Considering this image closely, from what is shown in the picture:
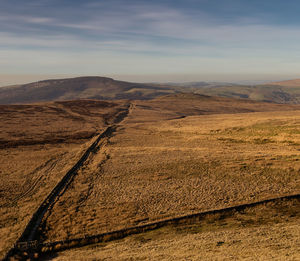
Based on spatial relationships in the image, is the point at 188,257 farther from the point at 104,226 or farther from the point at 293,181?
the point at 293,181

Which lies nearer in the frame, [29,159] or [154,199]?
[154,199]

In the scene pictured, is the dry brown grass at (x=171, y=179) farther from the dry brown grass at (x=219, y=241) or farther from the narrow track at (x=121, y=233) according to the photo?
the dry brown grass at (x=219, y=241)

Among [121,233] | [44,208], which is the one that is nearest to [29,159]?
[44,208]

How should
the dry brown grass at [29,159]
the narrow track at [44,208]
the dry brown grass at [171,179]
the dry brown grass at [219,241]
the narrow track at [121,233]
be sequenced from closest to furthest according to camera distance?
the dry brown grass at [219,241] < the narrow track at [121,233] < the narrow track at [44,208] < the dry brown grass at [171,179] < the dry brown grass at [29,159]

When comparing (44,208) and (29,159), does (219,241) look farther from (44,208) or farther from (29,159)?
(29,159)

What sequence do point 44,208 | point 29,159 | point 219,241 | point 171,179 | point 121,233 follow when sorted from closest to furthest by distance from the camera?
point 219,241 < point 121,233 < point 44,208 < point 171,179 < point 29,159

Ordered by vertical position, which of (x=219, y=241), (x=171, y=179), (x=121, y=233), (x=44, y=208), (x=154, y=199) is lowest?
(x=121, y=233)

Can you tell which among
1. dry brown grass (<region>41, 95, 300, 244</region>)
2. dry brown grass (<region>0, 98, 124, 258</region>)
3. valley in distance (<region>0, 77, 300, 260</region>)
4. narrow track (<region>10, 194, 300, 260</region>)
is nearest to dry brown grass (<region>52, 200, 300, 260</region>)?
valley in distance (<region>0, 77, 300, 260</region>)

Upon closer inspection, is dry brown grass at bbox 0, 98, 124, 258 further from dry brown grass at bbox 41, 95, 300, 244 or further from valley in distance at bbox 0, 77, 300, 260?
dry brown grass at bbox 41, 95, 300, 244

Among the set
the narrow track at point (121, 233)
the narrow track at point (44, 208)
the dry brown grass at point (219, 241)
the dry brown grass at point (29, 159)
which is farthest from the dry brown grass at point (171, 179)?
the dry brown grass at point (29, 159)
